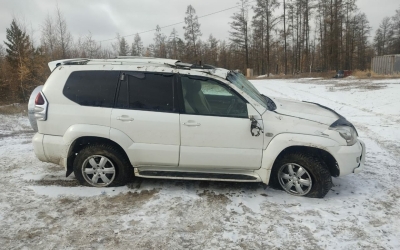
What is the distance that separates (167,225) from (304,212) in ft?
5.66

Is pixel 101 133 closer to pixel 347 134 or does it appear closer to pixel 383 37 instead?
pixel 347 134

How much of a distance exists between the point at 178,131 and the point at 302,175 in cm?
184

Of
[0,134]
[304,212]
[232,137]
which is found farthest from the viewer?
[0,134]

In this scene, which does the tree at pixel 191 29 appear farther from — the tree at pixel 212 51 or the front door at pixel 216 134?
the front door at pixel 216 134

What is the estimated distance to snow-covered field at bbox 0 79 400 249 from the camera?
119 inches

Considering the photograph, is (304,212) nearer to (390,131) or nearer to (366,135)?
(366,135)

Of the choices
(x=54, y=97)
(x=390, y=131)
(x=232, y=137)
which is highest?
(x=54, y=97)

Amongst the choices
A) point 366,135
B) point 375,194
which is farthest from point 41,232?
point 366,135

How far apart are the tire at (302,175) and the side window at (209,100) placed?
0.88m

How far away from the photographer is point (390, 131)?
738cm

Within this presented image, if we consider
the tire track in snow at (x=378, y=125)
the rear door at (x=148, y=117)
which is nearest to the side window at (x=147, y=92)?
the rear door at (x=148, y=117)

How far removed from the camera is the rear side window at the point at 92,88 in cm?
414

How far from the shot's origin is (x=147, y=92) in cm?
410

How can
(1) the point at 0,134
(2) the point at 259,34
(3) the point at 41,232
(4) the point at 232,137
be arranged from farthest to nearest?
(2) the point at 259,34 < (1) the point at 0,134 < (4) the point at 232,137 < (3) the point at 41,232
